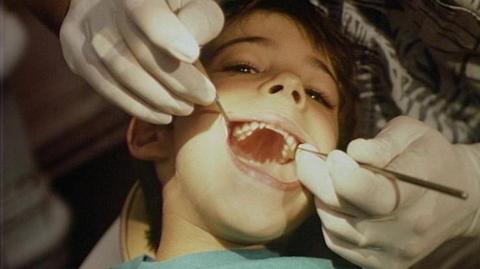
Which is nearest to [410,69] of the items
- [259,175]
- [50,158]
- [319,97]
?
[319,97]

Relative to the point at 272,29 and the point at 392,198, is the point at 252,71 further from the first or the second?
the point at 392,198

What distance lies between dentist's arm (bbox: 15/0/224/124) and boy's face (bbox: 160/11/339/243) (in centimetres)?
4

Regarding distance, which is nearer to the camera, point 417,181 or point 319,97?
point 417,181

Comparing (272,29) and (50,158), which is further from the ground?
(272,29)

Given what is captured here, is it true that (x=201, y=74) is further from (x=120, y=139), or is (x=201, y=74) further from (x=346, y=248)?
(x=120, y=139)

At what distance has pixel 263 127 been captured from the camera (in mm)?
789

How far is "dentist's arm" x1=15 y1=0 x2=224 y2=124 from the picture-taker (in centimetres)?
73

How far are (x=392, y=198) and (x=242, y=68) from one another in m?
0.20

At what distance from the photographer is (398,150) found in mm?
790

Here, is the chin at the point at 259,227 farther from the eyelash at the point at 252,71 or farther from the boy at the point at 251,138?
the eyelash at the point at 252,71

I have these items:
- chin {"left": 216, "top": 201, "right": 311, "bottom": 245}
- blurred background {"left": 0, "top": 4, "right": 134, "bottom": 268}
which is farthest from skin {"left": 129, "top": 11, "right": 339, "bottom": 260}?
blurred background {"left": 0, "top": 4, "right": 134, "bottom": 268}

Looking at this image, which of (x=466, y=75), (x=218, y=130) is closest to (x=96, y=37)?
(x=218, y=130)

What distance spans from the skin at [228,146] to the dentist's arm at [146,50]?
45 millimetres

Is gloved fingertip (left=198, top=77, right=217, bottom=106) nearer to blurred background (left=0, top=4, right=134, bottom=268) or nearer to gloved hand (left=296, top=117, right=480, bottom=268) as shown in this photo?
gloved hand (left=296, top=117, right=480, bottom=268)
